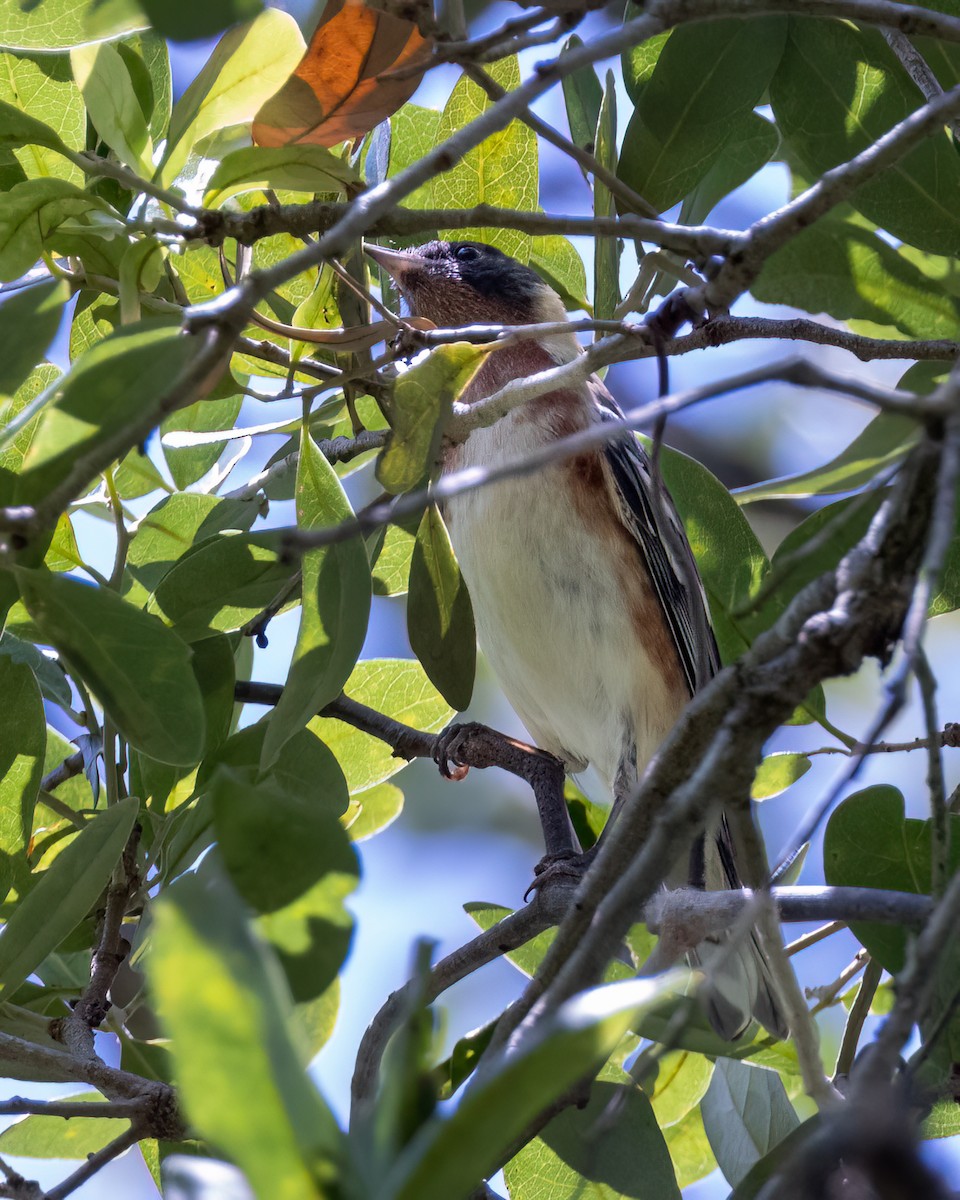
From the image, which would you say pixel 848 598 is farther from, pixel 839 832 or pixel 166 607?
pixel 166 607

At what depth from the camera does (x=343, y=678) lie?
1.62 m

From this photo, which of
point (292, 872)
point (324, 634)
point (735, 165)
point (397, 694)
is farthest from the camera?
point (397, 694)

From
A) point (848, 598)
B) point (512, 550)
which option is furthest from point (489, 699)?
point (848, 598)

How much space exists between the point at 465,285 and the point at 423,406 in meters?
2.47

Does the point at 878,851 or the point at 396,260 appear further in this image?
the point at 396,260

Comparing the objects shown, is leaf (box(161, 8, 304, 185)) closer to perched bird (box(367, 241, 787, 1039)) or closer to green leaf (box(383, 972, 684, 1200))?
green leaf (box(383, 972, 684, 1200))

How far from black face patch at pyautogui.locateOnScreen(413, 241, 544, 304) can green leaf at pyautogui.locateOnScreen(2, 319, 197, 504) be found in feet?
9.61

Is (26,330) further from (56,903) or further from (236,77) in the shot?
(56,903)

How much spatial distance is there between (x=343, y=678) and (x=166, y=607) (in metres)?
0.40

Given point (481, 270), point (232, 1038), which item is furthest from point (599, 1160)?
point (481, 270)

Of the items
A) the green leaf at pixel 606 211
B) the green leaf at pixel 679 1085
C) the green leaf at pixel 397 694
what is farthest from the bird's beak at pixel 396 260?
the green leaf at pixel 679 1085

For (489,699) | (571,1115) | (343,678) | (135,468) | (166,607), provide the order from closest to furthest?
(343,678) < (166,607) < (571,1115) < (135,468) < (489,699)

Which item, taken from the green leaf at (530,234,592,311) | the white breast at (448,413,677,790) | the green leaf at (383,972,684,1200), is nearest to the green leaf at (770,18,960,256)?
the green leaf at (530,234,592,311)

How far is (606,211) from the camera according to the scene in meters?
2.24
